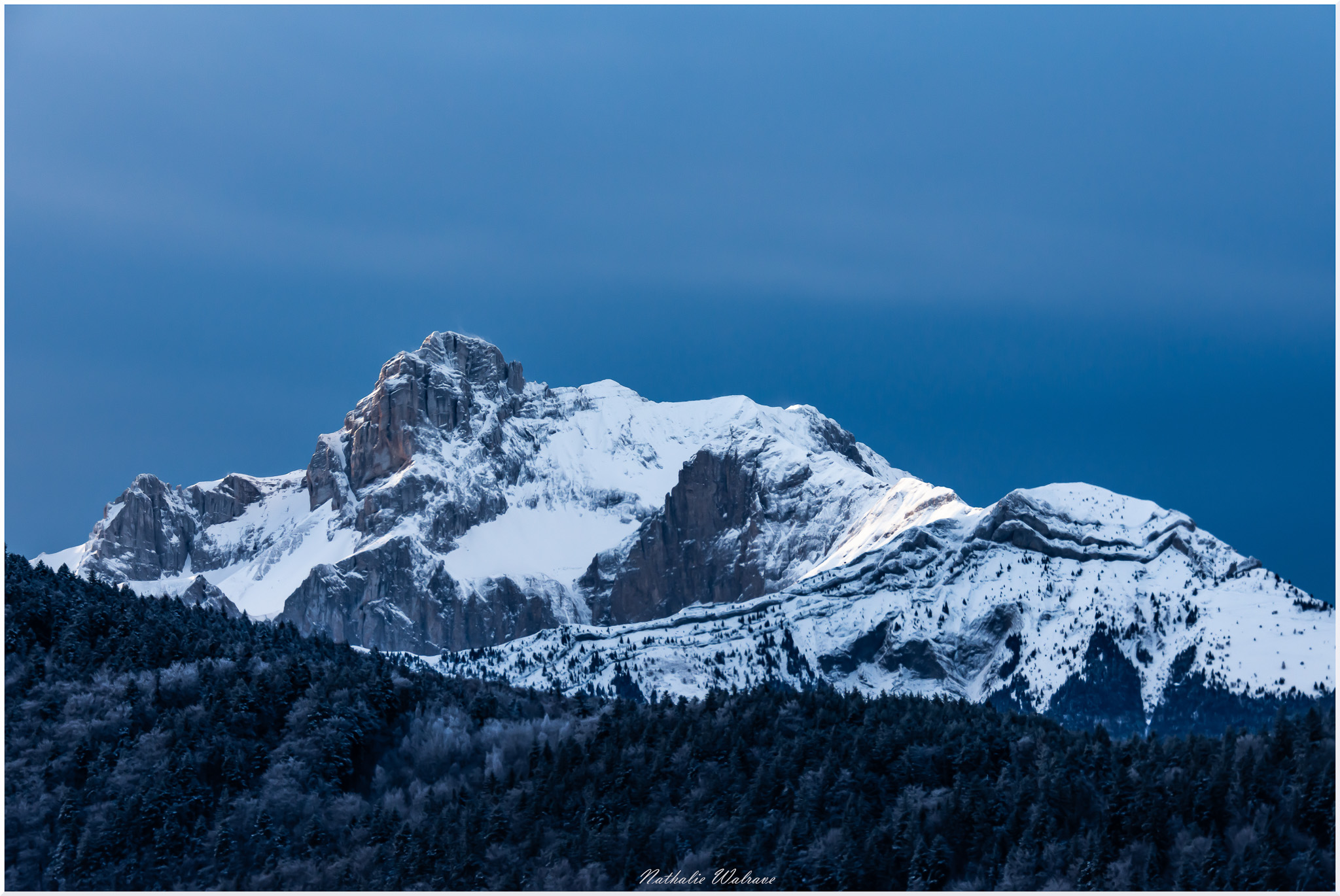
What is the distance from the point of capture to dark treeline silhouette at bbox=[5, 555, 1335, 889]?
472ft

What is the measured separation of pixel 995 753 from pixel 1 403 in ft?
317

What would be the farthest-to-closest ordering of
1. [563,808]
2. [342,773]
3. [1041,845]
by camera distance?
[342,773] → [563,808] → [1041,845]

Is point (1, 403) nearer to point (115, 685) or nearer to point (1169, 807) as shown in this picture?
point (115, 685)

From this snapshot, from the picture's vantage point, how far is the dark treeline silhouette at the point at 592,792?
143875 mm

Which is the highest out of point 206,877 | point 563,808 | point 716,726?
point 716,726

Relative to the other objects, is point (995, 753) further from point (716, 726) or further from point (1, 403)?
point (1, 403)

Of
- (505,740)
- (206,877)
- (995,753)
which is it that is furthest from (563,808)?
(995,753)

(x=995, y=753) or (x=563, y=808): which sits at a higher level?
(x=995, y=753)

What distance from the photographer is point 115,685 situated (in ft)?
595

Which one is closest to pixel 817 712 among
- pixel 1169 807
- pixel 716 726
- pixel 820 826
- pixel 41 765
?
pixel 716 726

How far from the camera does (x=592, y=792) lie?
159 meters

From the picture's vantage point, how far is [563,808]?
516 ft

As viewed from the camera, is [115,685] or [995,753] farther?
[115,685]

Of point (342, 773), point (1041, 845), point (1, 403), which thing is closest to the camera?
point (1, 403)
